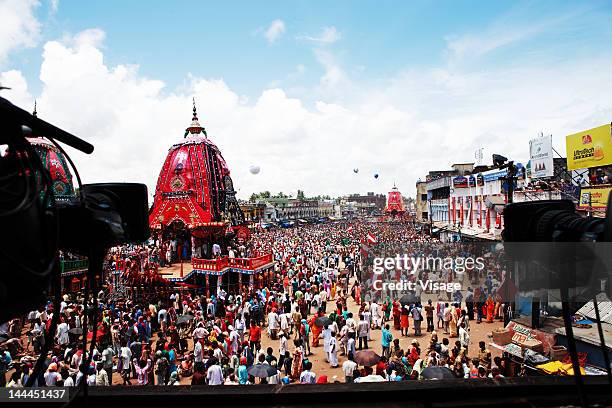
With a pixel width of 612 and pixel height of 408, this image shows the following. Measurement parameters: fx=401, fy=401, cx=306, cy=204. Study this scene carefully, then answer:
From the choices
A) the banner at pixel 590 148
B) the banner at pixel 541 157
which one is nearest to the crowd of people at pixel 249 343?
the banner at pixel 590 148

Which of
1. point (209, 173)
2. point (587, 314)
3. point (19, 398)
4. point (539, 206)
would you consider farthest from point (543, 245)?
point (209, 173)

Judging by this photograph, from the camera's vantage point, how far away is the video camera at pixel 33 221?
3.68ft

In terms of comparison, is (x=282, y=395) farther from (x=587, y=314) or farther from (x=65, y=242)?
(x=587, y=314)

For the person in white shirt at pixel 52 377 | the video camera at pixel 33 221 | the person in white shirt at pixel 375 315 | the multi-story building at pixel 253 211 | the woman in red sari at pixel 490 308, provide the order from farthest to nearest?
the multi-story building at pixel 253 211
the woman in red sari at pixel 490 308
the person in white shirt at pixel 375 315
the person in white shirt at pixel 52 377
the video camera at pixel 33 221

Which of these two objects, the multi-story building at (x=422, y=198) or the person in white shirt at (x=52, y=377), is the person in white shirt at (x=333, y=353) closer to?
the person in white shirt at (x=52, y=377)

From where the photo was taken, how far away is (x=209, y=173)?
28.2m

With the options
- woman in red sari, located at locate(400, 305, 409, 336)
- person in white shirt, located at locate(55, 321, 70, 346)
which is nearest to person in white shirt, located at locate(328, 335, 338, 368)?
woman in red sari, located at locate(400, 305, 409, 336)

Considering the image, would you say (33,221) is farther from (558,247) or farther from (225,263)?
(225,263)

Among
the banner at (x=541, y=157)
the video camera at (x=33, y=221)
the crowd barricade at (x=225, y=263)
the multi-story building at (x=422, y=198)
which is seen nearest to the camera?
the video camera at (x=33, y=221)

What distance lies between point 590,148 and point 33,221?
24.8 meters

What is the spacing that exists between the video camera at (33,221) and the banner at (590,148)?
2344 centimetres

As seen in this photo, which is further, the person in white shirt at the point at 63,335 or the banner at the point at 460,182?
the banner at the point at 460,182

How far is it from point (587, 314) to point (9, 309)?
33.7 ft

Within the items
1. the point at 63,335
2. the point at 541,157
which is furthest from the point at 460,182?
the point at 63,335
